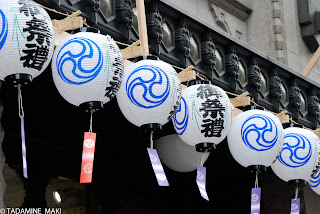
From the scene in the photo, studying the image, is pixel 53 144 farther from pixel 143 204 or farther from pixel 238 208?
pixel 238 208

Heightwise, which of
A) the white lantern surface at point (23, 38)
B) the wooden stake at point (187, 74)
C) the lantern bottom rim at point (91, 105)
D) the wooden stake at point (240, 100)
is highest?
the white lantern surface at point (23, 38)

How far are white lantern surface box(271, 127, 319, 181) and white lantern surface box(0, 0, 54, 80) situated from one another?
465cm

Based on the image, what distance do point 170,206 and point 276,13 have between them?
6782 millimetres

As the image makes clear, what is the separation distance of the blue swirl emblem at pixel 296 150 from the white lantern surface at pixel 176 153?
1.23m

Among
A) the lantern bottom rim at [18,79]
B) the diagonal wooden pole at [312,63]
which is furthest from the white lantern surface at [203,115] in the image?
the diagonal wooden pole at [312,63]

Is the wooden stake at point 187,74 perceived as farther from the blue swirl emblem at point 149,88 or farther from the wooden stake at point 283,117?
the wooden stake at point 283,117

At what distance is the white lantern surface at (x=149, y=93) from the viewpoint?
8648 mm

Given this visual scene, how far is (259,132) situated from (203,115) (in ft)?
3.51

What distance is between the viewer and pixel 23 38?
745 centimetres

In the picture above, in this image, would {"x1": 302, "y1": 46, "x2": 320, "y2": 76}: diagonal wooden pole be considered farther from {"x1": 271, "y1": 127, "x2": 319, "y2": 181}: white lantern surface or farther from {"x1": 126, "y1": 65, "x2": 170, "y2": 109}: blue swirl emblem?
{"x1": 126, "y1": 65, "x2": 170, "y2": 109}: blue swirl emblem

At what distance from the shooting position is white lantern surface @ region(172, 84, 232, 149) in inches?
370

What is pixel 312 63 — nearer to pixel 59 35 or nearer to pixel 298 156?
pixel 298 156

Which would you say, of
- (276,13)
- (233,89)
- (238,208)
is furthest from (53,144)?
(276,13)

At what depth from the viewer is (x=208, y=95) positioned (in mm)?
9469
